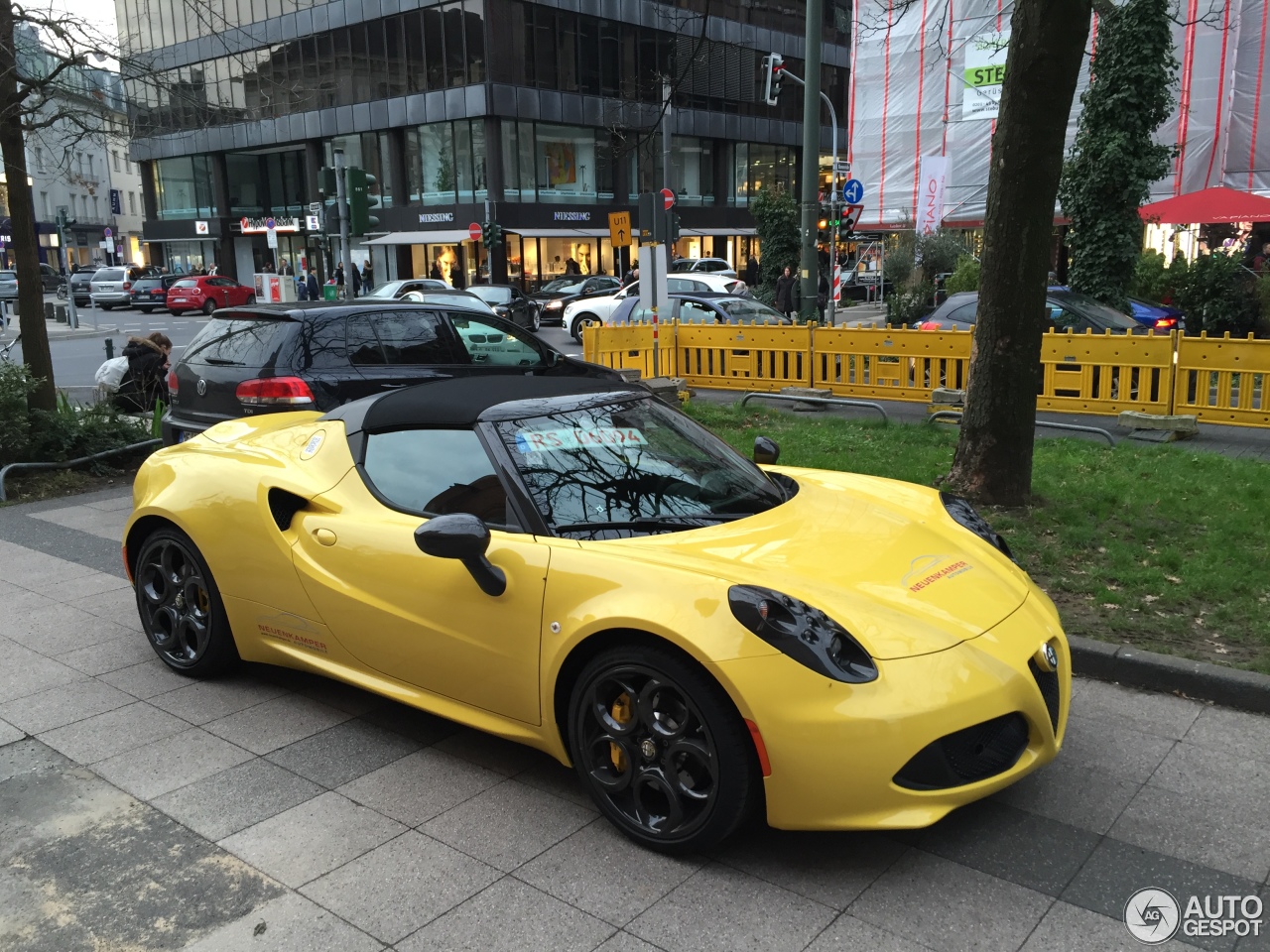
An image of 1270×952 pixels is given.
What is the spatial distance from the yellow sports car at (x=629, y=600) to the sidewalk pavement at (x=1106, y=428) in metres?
6.57

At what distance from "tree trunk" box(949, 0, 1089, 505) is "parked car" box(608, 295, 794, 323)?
1105 cm

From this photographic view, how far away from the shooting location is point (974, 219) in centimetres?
2877

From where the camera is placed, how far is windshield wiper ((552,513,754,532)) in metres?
3.70

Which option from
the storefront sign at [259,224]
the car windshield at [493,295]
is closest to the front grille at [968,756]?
the car windshield at [493,295]

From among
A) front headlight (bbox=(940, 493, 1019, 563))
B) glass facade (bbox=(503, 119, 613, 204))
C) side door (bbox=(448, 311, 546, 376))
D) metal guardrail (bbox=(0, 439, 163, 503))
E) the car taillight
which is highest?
glass facade (bbox=(503, 119, 613, 204))

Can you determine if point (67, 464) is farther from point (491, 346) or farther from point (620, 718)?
point (620, 718)

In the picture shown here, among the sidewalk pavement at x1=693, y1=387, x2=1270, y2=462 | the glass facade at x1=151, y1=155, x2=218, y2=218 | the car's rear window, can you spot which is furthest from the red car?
the car's rear window

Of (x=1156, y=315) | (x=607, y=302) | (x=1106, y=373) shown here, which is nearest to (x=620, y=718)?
(x=1106, y=373)

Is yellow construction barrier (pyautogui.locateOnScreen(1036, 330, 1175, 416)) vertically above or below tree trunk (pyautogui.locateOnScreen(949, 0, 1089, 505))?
below

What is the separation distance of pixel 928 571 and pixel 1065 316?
11.0 metres

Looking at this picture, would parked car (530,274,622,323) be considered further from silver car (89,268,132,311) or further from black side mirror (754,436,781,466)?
black side mirror (754,436,781,466)

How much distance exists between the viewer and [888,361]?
13242 mm

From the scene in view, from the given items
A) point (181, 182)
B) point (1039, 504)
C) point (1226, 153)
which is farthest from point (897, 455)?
point (181, 182)

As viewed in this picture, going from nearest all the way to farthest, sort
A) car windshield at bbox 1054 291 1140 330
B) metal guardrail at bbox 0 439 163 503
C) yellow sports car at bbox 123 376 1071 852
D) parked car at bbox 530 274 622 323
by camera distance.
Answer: yellow sports car at bbox 123 376 1071 852 → metal guardrail at bbox 0 439 163 503 → car windshield at bbox 1054 291 1140 330 → parked car at bbox 530 274 622 323
